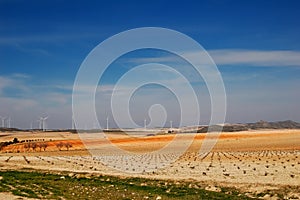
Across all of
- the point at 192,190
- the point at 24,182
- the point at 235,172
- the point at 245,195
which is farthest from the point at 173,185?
the point at 24,182

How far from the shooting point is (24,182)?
104 ft

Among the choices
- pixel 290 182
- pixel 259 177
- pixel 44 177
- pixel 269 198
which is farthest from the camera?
pixel 44 177

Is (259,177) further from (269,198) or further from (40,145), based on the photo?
(40,145)

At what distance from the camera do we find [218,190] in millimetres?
25766

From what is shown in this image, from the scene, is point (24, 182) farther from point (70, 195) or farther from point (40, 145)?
point (40, 145)

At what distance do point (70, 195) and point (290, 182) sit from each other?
13.5 metres

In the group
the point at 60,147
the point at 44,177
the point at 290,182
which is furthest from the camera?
the point at 60,147

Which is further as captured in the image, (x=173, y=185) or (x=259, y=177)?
(x=259, y=177)

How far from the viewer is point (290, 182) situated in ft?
90.2

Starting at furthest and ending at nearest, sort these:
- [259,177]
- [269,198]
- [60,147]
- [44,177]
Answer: [60,147] → [44,177] → [259,177] → [269,198]

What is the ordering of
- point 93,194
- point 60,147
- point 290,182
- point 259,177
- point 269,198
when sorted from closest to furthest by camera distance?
point 269,198 → point 93,194 → point 290,182 → point 259,177 → point 60,147

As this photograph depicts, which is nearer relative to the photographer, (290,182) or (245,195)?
(245,195)

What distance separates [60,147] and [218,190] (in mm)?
72547

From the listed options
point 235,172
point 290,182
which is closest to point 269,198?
point 290,182
